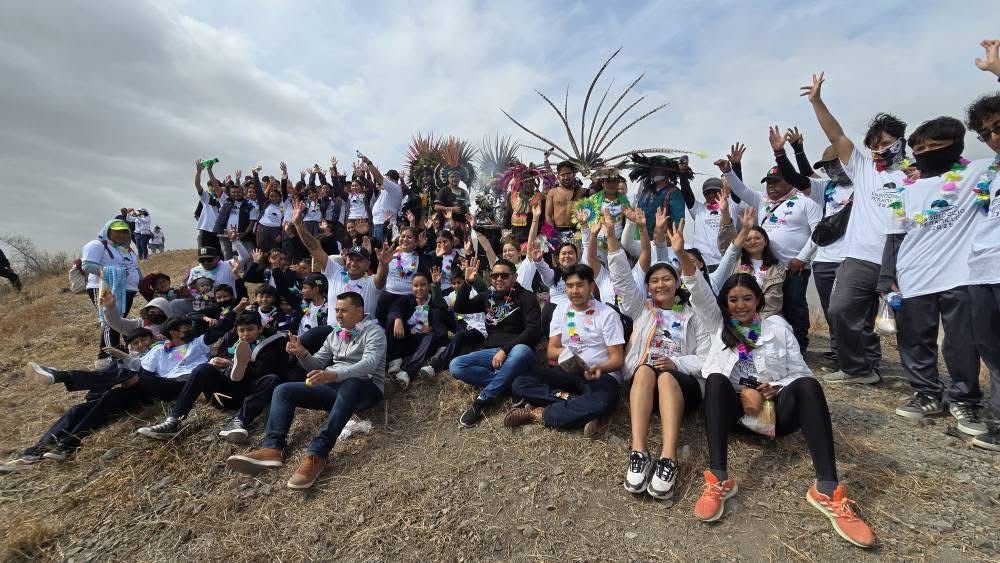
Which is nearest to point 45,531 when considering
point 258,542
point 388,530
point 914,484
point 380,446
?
point 258,542

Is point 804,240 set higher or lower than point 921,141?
lower

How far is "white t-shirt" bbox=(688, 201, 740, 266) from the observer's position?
551cm

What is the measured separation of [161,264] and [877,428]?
19921 mm

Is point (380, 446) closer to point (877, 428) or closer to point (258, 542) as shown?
point (258, 542)

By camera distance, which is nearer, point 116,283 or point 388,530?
point 388,530

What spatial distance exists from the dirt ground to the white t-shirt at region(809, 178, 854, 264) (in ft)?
4.28

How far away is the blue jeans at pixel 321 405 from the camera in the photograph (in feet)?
12.3

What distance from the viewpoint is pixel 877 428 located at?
354 cm

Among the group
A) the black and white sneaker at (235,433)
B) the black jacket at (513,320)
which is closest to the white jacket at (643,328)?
the black jacket at (513,320)

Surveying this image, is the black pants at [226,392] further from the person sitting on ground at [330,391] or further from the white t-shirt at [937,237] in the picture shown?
the white t-shirt at [937,237]

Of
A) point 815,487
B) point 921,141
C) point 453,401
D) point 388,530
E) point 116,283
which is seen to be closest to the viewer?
point 815,487

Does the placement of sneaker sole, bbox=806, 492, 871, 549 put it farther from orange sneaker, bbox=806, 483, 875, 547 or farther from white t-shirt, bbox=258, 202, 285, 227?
white t-shirt, bbox=258, 202, 285, 227

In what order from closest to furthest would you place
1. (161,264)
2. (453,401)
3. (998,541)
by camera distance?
(998,541) → (453,401) → (161,264)

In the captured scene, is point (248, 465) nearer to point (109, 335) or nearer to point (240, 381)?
point (240, 381)
